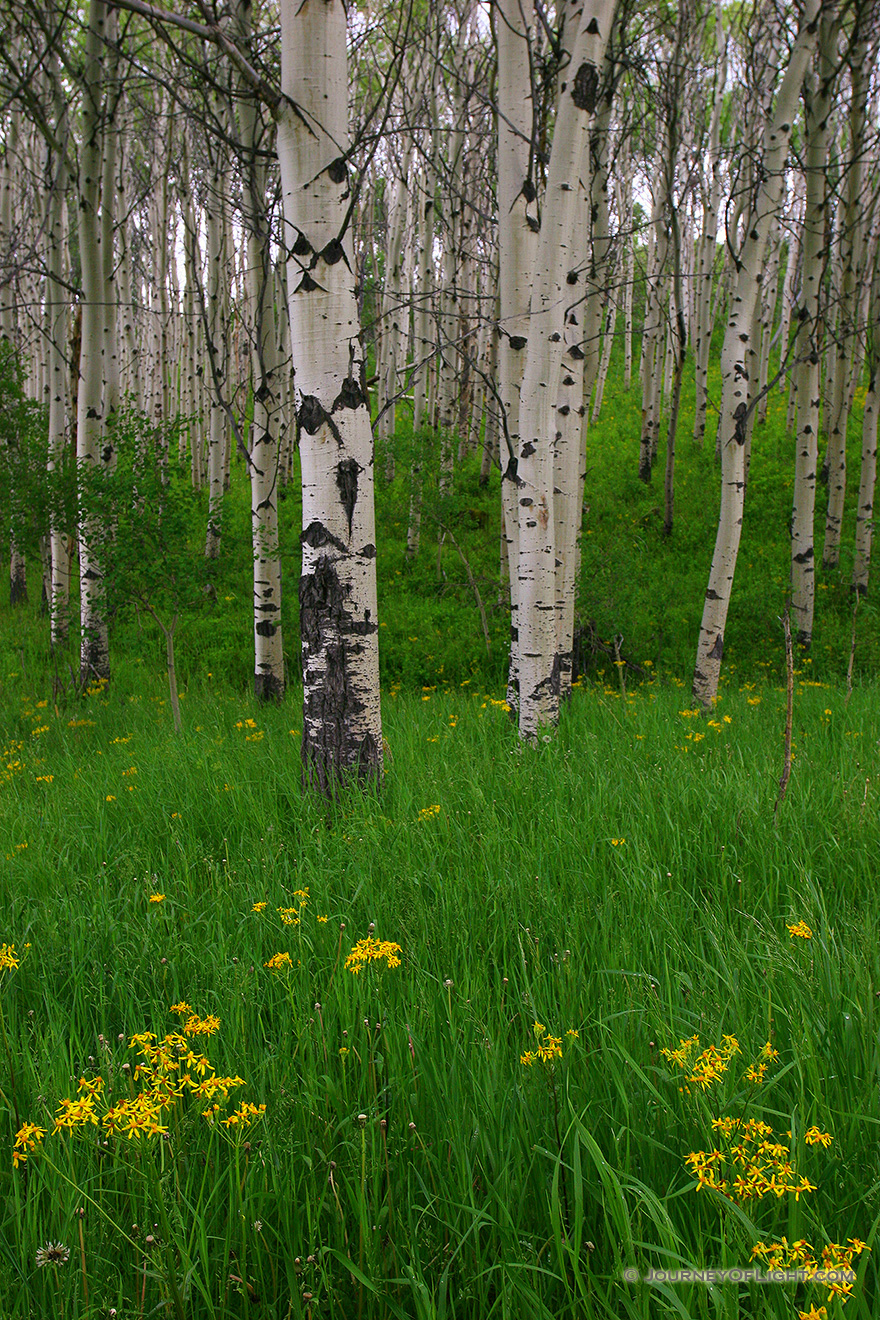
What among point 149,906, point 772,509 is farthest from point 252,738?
point 772,509

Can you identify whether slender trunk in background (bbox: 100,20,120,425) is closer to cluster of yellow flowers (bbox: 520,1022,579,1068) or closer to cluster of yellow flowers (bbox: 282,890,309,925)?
cluster of yellow flowers (bbox: 282,890,309,925)

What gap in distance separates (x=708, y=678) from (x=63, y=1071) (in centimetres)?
602

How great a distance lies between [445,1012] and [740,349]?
6557 mm

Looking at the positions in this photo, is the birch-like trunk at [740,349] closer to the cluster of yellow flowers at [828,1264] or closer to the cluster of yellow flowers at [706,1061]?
the cluster of yellow flowers at [706,1061]

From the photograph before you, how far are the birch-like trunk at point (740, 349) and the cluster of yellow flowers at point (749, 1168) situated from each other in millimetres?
5543

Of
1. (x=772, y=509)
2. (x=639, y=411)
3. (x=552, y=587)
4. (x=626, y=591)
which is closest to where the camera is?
(x=552, y=587)

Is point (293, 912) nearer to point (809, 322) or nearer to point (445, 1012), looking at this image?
point (445, 1012)

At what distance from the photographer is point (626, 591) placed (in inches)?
348

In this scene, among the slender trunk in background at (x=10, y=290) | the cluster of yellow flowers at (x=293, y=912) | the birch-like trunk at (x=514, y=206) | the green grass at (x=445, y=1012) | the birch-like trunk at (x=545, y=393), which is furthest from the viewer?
the slender trunk in background at (x=10, y=290)

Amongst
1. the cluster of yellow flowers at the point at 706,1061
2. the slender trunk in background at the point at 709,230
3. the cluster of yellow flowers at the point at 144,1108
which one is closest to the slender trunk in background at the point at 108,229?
the cluster of yellow flowers at the point at 144,1108

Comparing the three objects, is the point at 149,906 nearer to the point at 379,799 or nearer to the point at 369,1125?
the point at 379,799

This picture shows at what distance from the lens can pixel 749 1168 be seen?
1136mm

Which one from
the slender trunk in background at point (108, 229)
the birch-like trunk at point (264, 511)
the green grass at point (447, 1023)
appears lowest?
the green grass at point (447, 1023)

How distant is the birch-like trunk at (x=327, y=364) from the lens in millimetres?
3465
